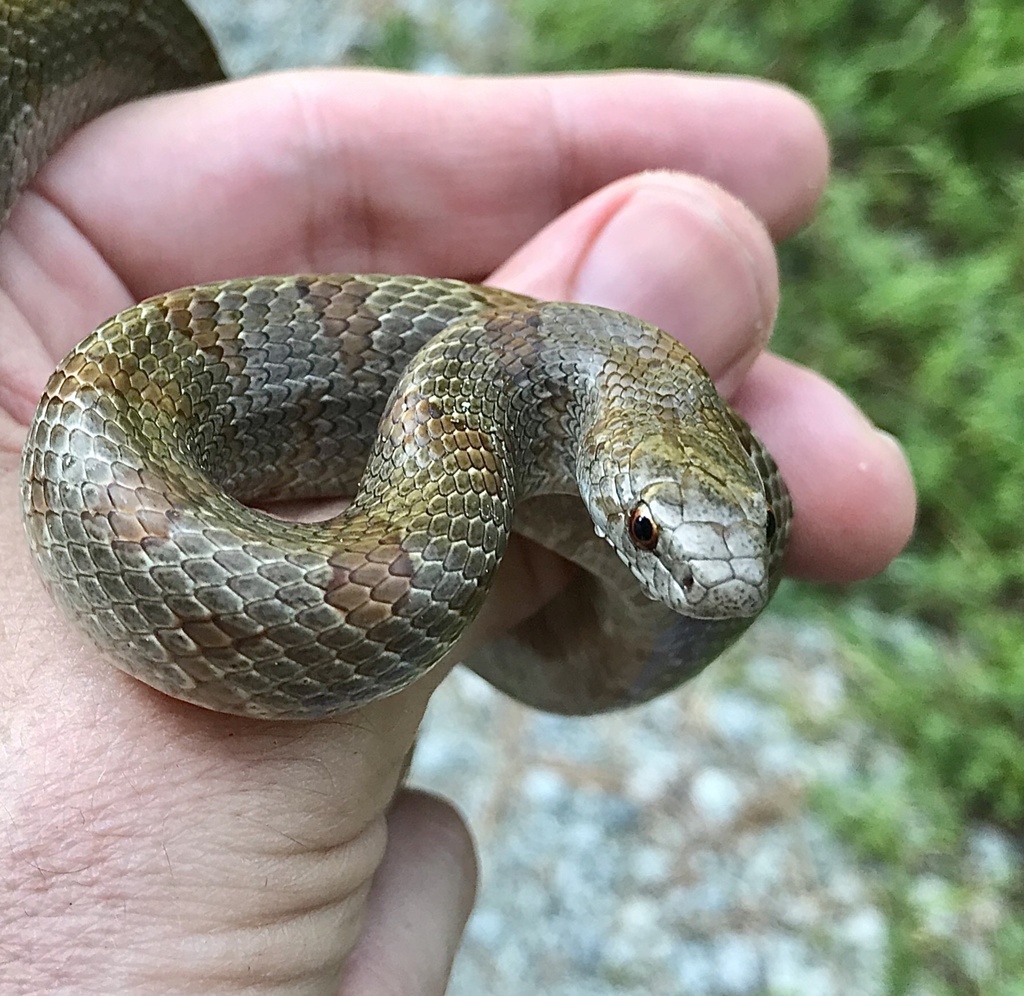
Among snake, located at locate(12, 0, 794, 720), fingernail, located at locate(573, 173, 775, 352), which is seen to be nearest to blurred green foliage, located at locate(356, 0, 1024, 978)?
snake, located at locate(12, 0, 794, 720)

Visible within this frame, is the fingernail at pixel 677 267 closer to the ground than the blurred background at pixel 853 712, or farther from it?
farther from it

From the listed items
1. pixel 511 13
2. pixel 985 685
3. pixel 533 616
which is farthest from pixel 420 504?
pixel 511 13

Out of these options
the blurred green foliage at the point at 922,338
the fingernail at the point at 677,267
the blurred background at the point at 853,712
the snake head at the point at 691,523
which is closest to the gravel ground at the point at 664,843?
the blurred background at the point at 853,712

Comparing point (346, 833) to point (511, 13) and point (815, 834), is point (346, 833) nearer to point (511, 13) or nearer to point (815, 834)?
point (815, 834)

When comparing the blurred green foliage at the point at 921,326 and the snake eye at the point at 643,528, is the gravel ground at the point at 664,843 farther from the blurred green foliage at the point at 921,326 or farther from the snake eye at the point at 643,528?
the snake eye at the point at 643,528

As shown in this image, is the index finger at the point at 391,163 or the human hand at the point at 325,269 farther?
the index finger at the point at 391,163

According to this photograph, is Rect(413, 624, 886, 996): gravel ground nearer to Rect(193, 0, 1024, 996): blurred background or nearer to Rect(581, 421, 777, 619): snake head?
Rect(193, 0, 1024, 996): blurred background

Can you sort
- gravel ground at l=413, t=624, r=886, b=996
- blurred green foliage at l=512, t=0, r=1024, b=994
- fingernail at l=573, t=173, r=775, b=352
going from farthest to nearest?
1. blurred green foliage at l=512, t=0, r=1024, b=994
2. gravel ground at l=413, t=624, r=886, b=996
3. fingernail at l=573, t=173, r=775, b=352

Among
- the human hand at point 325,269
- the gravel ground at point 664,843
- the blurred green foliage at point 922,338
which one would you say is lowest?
the gravel ground at point 664,843
